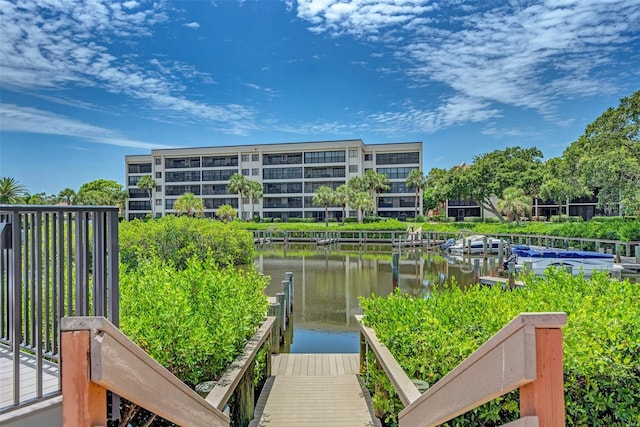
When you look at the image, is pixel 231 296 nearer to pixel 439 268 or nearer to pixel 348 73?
pixel 439 268

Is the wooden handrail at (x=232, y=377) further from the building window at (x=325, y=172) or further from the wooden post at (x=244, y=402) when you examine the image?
the building window at (x=325, y=172)

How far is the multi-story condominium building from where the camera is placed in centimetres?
6059

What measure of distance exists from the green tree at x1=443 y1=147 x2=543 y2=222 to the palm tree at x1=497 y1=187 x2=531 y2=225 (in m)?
2.95

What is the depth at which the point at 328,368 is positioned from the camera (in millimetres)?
7562

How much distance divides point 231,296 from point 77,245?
8.66 feet

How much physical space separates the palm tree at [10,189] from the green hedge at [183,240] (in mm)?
30020

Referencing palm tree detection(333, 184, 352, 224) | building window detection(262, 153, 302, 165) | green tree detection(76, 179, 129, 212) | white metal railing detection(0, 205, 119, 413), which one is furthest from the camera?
building window detection(262, 153, 302, 165)

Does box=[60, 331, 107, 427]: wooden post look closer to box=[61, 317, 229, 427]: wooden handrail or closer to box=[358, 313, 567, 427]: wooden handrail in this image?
box=[61, 317, 229, 427]: wooden handrail

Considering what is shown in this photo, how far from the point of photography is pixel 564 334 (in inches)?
152

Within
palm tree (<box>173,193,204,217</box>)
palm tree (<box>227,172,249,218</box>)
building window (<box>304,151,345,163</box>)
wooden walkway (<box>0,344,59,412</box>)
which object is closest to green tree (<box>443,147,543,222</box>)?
building window (<box>304,151,345,163</box>)

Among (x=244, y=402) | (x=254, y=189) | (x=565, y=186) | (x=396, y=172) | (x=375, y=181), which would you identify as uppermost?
(x=396, y=172)

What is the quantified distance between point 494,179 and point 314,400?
48031 millimetres

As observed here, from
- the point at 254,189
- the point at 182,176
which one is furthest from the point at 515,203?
the point at 182,176

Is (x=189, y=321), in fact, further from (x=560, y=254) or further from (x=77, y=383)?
(x=560, y=254)
